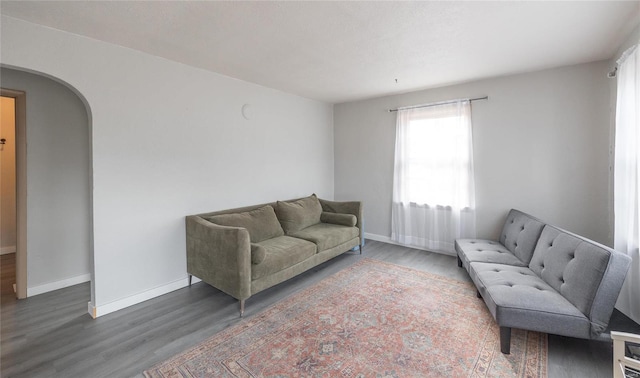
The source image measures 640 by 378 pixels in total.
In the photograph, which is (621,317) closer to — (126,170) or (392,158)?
(392,158)

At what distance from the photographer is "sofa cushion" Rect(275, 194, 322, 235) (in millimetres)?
3778

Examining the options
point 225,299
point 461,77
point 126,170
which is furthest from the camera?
point 461,77

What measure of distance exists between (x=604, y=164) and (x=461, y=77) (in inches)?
74.2

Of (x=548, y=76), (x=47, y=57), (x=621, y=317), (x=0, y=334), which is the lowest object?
(x=0, y=334)

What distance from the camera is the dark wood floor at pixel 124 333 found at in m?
1.84

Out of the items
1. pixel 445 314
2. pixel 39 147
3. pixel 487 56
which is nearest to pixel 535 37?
pixel 487 56

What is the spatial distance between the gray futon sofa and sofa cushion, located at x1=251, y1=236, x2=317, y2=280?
1785 mm

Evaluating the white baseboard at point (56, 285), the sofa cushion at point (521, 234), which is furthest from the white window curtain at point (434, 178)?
the white baseboard at point (56, 285)

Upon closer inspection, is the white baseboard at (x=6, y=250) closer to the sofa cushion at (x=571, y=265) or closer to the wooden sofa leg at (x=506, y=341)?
the wooden sofa leg at (x=506, y=341)

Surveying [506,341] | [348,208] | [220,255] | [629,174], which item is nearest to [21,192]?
[220,255]

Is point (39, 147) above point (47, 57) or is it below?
below

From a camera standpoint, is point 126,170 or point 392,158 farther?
point 392,158

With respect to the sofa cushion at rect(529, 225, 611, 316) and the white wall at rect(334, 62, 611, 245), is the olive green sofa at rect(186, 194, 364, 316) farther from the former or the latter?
the sofa cushion at rect(529, 225, 611, 316)

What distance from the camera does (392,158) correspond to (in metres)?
4.62
